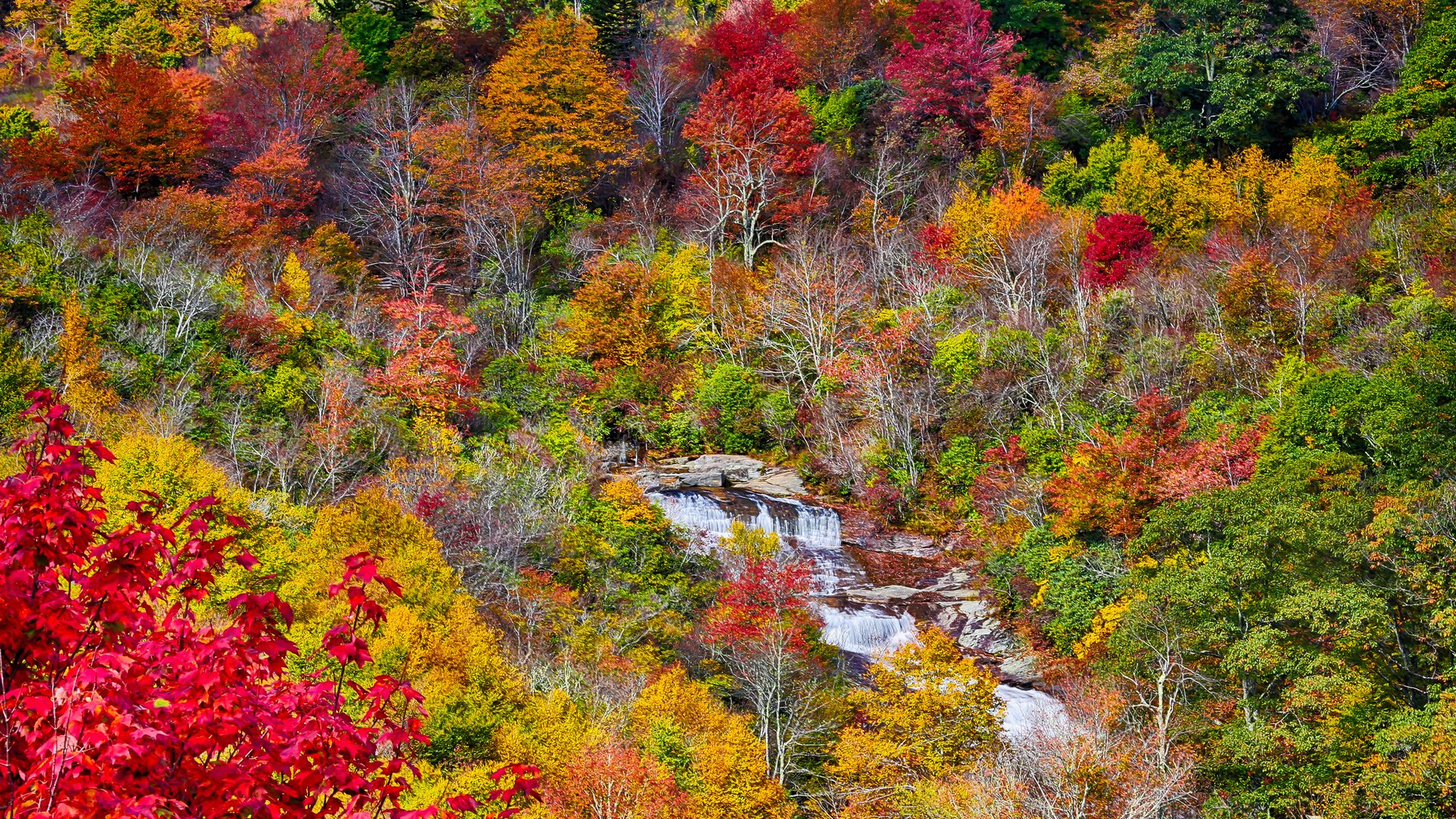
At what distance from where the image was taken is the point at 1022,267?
126ft

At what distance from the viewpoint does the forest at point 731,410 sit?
17.0m

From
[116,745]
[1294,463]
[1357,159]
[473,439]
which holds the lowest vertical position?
[473,439]

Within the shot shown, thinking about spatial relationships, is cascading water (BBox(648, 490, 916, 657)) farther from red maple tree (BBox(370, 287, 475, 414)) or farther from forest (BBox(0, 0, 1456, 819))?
red maple tree (BBox(370, 287, 475, 414))

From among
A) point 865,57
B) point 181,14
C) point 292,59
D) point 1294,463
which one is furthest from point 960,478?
point 181,14

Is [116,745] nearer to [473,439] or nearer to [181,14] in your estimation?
[473,439]

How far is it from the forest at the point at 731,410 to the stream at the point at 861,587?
177 millimetres

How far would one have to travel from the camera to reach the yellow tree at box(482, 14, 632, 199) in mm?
47688

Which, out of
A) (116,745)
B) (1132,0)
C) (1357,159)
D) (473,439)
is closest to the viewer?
(116,745)

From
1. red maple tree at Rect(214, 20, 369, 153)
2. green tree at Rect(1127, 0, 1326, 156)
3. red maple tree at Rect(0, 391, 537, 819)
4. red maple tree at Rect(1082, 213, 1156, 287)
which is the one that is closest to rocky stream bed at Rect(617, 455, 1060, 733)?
red maple tree at Rect(1082, 213, 1156, 287)

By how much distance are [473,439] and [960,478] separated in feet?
50.5

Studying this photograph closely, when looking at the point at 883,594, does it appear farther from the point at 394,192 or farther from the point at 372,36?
the point at 372,36

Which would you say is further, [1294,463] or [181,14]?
[181,14]

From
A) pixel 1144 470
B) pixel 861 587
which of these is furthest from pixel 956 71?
pixel 861 587

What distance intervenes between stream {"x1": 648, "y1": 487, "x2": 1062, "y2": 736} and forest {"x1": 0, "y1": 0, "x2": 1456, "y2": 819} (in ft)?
0.58
